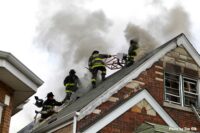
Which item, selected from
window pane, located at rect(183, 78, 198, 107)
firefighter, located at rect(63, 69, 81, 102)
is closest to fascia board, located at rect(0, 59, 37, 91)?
window pane, located at rect(183, 78, 198, 107)

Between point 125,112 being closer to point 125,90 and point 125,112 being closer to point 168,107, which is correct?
point 125,90

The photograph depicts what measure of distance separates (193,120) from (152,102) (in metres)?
1.68

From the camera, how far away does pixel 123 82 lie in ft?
40.6

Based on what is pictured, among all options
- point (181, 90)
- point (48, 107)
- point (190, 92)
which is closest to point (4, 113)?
point (181, 90)

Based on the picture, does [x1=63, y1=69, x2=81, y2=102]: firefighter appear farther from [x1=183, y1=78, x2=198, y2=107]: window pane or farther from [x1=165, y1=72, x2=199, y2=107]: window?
[x1=183, y1=78, x2=198, y2=107]: window pane

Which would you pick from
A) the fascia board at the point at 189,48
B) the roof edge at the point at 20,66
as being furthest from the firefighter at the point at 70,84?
the roof edge at the point at 20,66

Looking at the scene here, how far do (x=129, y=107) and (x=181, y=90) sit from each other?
7.82ft

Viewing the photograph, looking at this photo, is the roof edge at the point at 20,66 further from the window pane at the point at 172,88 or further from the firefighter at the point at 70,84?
the firefighter at the point at 70,84

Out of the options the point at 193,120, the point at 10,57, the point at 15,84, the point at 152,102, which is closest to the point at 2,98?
the point at 15,84

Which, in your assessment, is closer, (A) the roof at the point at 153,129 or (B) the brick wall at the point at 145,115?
(A) the roof at the point at 153,129

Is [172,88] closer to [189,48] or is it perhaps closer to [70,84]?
[189,48]

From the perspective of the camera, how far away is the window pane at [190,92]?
13.6m

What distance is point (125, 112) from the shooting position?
11.9m

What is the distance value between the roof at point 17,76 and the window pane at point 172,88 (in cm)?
502
